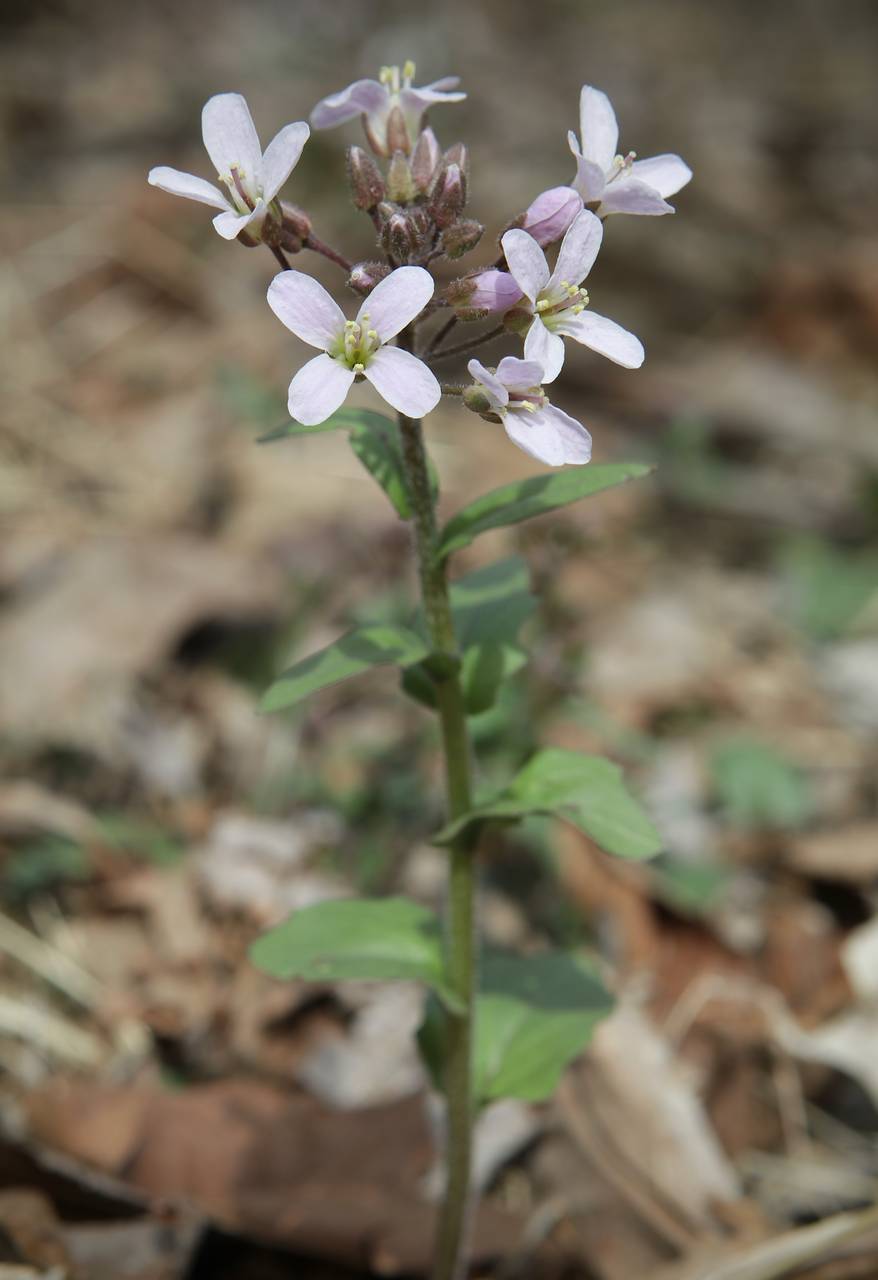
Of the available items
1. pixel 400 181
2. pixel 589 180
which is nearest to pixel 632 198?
pixel 589 180

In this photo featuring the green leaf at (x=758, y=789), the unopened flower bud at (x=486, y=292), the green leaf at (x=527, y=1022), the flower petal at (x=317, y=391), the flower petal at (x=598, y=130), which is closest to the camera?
the flower petal at (x=317, y=391)

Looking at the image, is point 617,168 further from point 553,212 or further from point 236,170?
point 236,170

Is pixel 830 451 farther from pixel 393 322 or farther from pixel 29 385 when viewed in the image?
pixel 393 322

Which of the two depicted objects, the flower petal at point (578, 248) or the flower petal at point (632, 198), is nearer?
the flower petal at point (578, 248)

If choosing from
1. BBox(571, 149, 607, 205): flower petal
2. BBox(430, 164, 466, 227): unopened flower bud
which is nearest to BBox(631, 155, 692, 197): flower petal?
BBox(571, 149, 607, 205): flower petal

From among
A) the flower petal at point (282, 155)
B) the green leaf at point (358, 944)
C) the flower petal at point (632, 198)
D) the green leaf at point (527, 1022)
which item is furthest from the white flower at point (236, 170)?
the green leaf at point (527, 1022)

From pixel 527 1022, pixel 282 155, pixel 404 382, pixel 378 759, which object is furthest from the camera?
pixel 378 759

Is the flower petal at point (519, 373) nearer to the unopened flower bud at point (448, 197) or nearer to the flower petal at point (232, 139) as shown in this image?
the unopened flower bud at point (448, 197)
